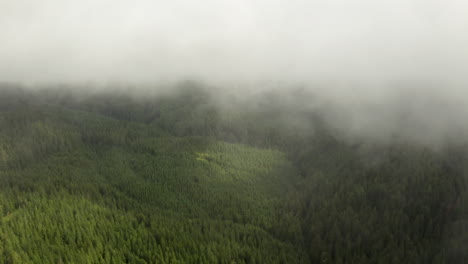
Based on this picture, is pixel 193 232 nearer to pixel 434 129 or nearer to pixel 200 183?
pixel 200 183

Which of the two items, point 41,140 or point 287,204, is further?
point 41,140

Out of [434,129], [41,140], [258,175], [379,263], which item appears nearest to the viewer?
[379,263]

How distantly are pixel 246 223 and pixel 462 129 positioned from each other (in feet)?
522

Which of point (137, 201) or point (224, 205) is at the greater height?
point (224, 205)

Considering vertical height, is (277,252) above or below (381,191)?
below

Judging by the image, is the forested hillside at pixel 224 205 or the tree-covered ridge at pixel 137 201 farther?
the forested hillside at pixel 224 205

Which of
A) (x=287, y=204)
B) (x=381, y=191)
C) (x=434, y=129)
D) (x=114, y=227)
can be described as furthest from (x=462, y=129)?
(x=114, y=227)

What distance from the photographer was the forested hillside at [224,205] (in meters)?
97.8

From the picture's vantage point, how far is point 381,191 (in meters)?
133

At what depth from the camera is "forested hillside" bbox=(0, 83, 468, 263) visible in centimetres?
9775

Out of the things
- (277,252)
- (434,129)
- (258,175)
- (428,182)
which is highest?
(434,129)

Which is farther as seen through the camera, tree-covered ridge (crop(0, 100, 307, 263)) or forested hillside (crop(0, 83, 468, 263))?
forested hillside (crop(0, 83, 468, 263))

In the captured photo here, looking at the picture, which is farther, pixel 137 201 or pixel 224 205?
pixel 224 205

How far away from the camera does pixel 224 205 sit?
13312 cm
